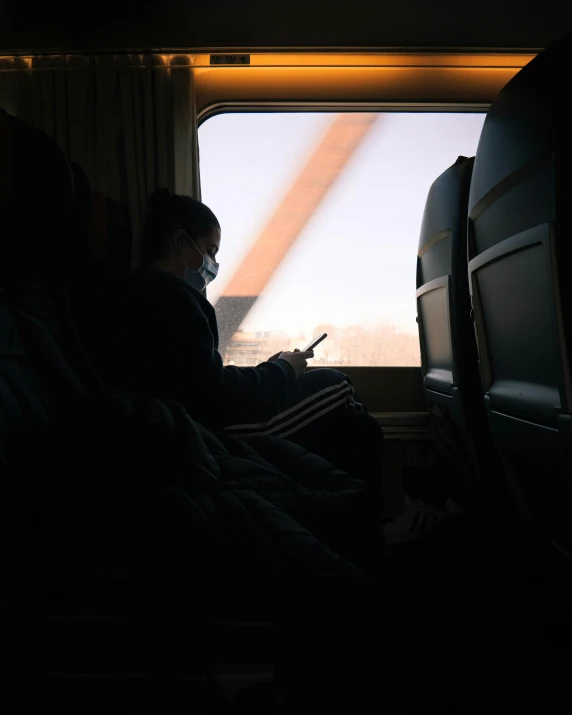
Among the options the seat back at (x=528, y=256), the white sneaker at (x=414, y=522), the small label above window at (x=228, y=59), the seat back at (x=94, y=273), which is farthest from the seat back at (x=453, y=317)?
the small label above window at (x=228, y=59)

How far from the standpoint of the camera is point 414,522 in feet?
6.71

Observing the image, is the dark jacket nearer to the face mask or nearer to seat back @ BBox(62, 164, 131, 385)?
seat back @ BBox(62, 164, 131, 385)

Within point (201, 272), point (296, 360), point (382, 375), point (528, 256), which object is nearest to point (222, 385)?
point (296, 360)

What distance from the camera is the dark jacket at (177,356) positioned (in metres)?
1.34

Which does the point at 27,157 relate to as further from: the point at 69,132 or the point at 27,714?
the point at 69,132

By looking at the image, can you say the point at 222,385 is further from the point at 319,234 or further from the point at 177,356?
the point at 319,234

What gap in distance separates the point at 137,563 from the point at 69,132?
82.6 inches

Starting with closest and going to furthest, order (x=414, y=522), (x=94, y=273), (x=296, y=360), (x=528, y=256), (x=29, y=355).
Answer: (x=528, y=256)
(x=29, y=355)
(x=94, y=273)
(x=296, y=360)
(x=414, y=522)

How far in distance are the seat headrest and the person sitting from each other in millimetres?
343

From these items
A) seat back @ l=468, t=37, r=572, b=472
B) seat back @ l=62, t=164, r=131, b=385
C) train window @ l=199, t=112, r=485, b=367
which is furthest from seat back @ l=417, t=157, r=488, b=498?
seat back @ l=62, t=164, r=131, b=385

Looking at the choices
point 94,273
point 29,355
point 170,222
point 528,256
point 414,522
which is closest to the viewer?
point 528,256

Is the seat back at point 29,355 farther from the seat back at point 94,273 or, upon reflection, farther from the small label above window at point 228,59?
the small label above window at point 228,59

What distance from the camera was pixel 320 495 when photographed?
908 millimetres

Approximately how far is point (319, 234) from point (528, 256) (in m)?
1.53
